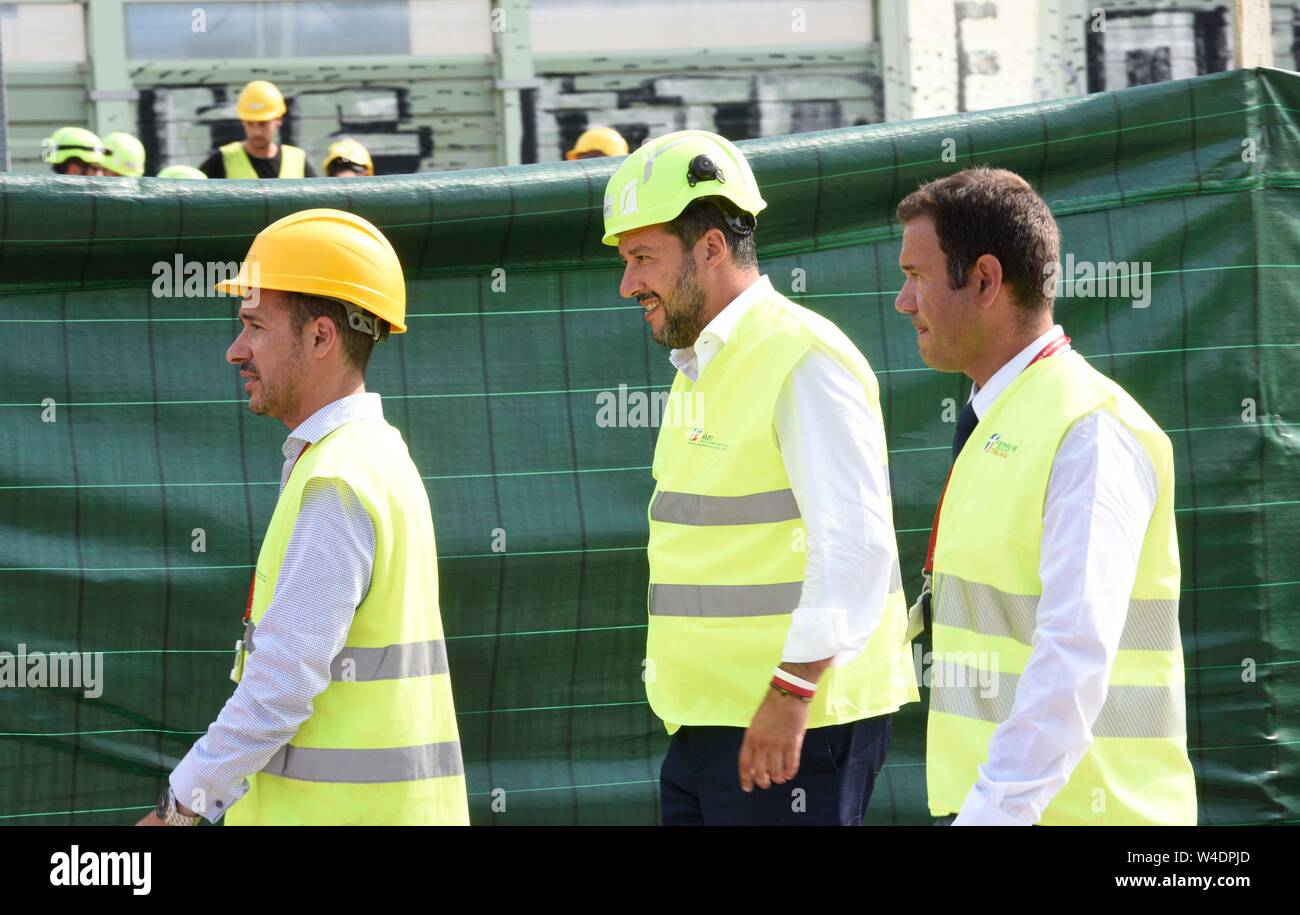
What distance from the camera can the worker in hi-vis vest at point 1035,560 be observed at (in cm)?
265

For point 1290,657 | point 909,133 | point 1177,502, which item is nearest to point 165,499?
point 909,133

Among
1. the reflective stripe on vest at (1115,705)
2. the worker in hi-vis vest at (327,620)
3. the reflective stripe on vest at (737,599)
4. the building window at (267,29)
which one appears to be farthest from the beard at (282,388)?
the building window at (267,29)

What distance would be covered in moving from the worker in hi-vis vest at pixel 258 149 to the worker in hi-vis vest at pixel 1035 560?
832 cm

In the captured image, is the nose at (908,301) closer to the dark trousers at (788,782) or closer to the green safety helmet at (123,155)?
the dark trousers at (788,782)

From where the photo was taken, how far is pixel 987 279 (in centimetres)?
313

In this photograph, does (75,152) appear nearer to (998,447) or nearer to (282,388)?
(282,388)

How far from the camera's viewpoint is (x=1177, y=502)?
5.36m

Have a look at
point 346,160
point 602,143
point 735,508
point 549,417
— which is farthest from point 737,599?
point 602,143

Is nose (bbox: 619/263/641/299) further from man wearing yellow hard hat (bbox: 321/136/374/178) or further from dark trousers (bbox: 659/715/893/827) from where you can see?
man wearing yellow hard hat (bbox: 321/136/374/178)

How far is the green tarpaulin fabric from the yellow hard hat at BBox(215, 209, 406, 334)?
1685mm

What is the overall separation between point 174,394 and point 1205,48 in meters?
11.4

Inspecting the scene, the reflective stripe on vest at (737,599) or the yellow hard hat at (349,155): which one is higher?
the yellow hard hat at (349,155)

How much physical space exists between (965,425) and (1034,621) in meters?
0.68
